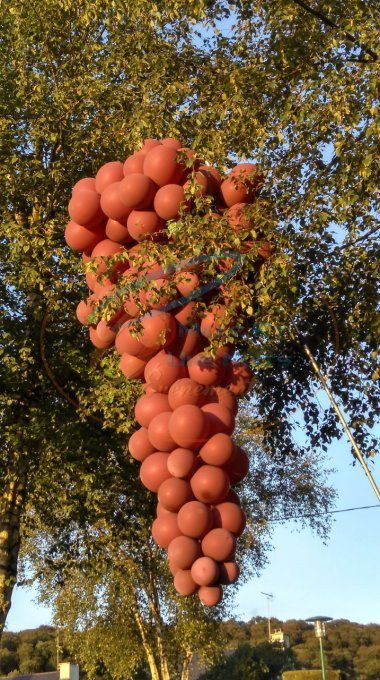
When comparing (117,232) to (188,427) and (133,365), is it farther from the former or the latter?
(188,427)

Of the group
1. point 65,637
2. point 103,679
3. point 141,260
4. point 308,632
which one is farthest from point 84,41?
point 308,632

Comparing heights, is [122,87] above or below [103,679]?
above

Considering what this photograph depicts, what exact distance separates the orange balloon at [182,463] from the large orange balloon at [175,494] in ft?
0.18

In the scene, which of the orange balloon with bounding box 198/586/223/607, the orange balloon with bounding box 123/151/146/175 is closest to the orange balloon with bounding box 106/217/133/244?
the orange balloon with bounding box 123/151/146/175

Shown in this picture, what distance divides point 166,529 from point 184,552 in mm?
294

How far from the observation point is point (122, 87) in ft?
34.5

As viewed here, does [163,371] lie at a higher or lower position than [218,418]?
higher

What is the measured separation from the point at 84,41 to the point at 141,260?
818 centimetres

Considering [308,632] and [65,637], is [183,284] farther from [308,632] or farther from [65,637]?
[308,632]

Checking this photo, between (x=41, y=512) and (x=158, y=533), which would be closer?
(x=158, y=533)

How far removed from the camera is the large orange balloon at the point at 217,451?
16.5 ft

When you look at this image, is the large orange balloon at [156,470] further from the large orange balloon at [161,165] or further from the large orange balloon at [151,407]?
the large orange balloon at [161,165]

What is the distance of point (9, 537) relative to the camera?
11.4 metres

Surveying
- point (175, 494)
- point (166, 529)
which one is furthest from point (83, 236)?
point (166, 529)
